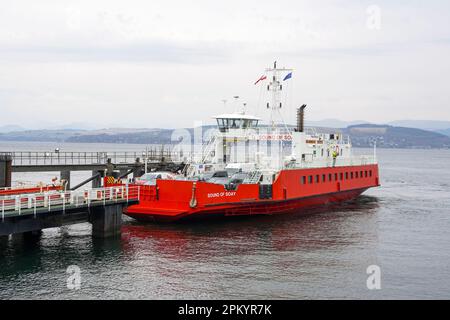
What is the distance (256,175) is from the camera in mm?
42438

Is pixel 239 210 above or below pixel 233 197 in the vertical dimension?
below

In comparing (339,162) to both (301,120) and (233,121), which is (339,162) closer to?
(301,120)

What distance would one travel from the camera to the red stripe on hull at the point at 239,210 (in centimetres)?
3722

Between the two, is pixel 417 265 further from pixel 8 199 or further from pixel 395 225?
pixel 8 199

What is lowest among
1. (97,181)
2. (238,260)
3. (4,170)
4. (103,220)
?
(238,260)

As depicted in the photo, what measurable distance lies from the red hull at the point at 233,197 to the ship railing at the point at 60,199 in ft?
9.61

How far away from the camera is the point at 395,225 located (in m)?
40.5

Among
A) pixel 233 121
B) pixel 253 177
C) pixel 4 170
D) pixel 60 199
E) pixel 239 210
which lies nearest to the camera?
pixel 60 199

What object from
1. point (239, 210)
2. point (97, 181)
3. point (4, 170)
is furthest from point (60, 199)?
point (97, 181)

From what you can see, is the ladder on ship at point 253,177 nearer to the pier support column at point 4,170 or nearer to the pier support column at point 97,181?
the pier support column at point 97,181

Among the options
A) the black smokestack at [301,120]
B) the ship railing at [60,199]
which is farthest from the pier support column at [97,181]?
the black smokestack at [301,120]

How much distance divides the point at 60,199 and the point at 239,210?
48.6ft
